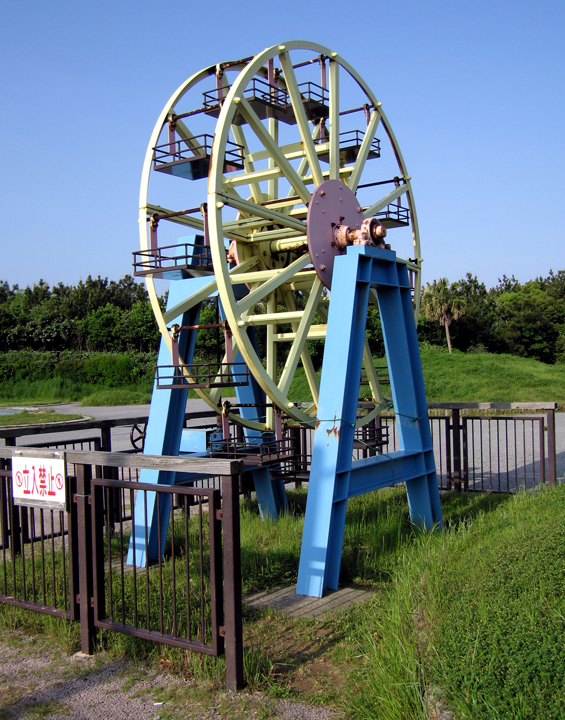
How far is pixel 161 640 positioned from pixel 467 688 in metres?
1.77

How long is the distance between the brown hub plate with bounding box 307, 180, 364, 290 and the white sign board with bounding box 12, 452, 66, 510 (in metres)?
3.53

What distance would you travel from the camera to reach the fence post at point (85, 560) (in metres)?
4.26

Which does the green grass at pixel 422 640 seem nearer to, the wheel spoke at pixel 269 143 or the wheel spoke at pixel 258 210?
the wheel spoke at pixel 258 210

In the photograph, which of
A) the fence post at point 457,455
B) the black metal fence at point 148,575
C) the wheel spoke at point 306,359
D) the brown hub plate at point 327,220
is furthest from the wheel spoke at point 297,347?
the fence post at point 457,455

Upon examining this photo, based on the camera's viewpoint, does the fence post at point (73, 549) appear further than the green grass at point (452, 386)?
No

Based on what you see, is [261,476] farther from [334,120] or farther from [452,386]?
[452,386]

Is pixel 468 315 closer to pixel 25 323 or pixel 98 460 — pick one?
pixel 25 323

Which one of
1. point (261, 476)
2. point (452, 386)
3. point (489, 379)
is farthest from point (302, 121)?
point (489, 379)

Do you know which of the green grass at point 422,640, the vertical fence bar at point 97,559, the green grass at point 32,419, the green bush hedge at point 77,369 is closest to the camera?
the green grass at point 422,640

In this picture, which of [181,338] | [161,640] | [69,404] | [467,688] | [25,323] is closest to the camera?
[467,688]

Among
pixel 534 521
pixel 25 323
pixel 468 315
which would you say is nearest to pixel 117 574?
pixel 534 521

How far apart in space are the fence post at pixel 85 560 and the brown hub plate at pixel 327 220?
139 inches

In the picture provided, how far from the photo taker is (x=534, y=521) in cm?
595

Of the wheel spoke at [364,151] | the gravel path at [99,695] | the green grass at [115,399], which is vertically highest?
the wheel spoke at [364,151]
